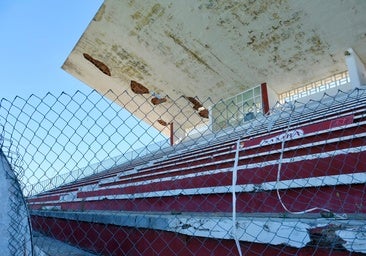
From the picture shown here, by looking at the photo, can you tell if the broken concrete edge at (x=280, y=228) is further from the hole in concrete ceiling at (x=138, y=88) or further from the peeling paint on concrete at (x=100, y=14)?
the hole in concrete ceiling at (x=138, y=88)

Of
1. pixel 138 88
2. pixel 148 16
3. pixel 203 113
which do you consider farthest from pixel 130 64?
pixel 203 113

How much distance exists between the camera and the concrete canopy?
568 cm

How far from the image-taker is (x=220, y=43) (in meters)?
6.57

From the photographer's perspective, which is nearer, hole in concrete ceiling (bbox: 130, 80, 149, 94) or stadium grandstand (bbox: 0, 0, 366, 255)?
stadium grandstand (bbox: 0, 0, 366, 255)

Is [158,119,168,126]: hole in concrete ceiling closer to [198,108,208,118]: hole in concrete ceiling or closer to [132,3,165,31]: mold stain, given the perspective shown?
[198,108,208,118]: hole in concrete ceiling

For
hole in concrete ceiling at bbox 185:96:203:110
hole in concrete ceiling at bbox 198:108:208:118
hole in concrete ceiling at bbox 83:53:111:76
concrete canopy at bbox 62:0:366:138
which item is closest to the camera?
concrete canopy at bbox 62:0:366:138

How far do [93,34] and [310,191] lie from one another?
695 centimetres

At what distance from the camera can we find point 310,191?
154cm

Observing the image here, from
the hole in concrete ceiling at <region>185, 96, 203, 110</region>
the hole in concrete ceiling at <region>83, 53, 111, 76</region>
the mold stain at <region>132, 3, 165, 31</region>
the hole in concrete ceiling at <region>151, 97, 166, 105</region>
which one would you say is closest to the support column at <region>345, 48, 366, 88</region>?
the hole in concrete ceiling at <region>185, 96, 203, 110</region>

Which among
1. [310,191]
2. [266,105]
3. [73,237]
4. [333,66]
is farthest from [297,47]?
[73,237]

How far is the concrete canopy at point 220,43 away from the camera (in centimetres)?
568

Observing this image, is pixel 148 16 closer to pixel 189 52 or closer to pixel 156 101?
pixel 189 52

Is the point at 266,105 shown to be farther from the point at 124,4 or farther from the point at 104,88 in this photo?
the point at 104,88

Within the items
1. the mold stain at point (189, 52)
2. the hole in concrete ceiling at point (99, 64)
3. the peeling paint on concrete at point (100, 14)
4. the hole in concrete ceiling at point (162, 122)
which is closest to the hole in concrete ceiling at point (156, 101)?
the hole in concrete ceiling at point (162, 122)
